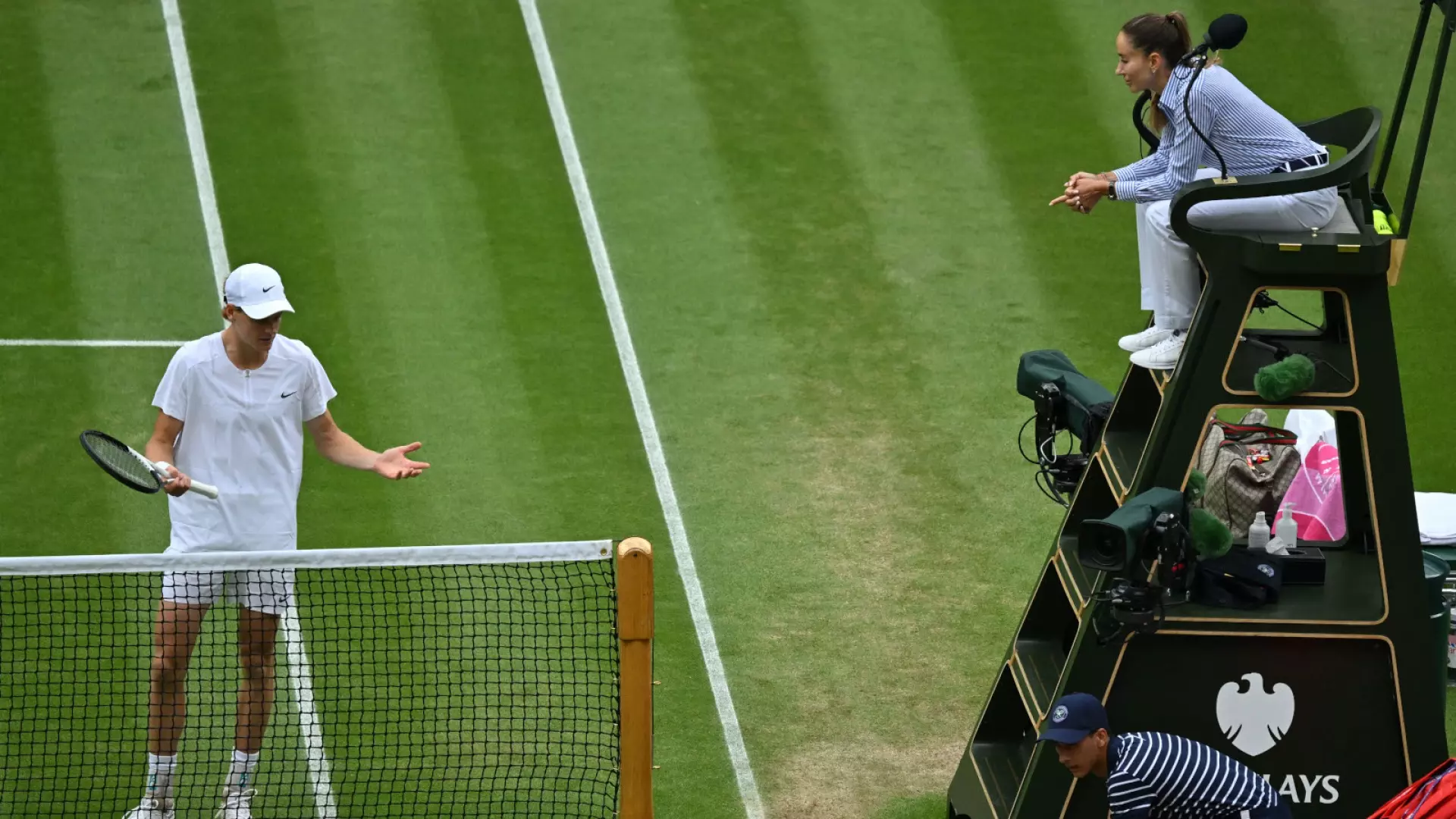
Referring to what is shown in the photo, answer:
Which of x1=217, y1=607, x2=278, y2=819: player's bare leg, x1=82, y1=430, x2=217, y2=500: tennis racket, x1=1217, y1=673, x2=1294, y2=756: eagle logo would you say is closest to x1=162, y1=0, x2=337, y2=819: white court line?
x1=217, y1=607, x2=278, y2=819: player's bare leg

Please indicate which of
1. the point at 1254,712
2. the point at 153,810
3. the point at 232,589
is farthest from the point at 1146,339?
the point at 153,810

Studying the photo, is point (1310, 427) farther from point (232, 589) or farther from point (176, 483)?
point (176, 483)

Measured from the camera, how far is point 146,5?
16219 millimetres

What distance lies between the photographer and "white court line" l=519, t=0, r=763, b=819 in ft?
31.0

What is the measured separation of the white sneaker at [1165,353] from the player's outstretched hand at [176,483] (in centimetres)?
388

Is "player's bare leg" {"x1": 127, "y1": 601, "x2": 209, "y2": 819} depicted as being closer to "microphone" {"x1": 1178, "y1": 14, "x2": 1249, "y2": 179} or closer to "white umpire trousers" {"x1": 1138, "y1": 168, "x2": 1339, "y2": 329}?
"white umpire trousers" {"x1": 1138, "y1": 168, "x2": 1339, "y2": 329}

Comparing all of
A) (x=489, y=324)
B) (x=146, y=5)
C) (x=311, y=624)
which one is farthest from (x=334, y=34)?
(x=311, y=624)

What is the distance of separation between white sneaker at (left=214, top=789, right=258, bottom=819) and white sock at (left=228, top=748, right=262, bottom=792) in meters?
0.02

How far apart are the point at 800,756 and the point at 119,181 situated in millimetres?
7831

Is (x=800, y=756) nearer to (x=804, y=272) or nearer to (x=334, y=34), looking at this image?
(x=804, y=272)

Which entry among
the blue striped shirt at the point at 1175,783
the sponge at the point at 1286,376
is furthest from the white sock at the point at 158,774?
the sponge at the point at 1286,376

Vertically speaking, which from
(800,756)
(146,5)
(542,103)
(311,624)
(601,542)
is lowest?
(800,756)

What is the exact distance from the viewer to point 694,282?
13641mm

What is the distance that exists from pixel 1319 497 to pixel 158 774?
18.3 ft
